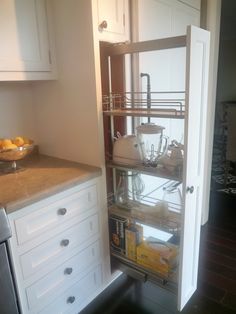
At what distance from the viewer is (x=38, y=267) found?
1.30 metres

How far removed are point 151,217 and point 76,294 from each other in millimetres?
632

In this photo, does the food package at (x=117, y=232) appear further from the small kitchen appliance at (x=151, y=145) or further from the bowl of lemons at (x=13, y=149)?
the bowl of lemons at (x=13, y=149)

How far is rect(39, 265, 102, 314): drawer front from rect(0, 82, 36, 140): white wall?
1.04 metres

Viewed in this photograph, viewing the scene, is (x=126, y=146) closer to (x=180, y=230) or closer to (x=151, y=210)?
(x=151, y=210)

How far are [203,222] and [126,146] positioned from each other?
140 centimetres

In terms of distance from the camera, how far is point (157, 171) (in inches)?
56.6

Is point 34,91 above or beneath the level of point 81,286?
above

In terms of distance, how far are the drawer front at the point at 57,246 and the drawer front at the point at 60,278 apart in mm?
80

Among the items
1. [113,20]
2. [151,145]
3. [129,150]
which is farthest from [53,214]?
[113,20]

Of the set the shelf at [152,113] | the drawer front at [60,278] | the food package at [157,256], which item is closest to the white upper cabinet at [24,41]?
the shelf at [152,113]

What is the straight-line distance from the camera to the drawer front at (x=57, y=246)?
1.25m

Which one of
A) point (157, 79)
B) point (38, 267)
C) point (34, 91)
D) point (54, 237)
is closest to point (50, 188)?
point (54, 237)

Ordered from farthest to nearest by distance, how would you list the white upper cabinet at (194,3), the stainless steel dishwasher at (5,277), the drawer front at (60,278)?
the white upper cabinet at (194,3)
the drawer front at (60,278)
the stainless steel dishwasher at (5,277)

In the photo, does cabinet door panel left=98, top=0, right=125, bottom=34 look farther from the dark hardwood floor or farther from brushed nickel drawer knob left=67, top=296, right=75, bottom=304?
the dark hardwood floor
